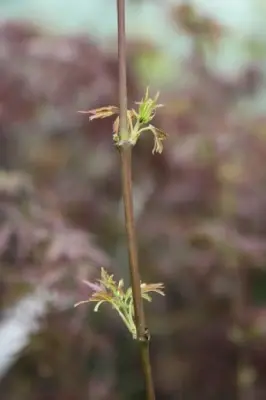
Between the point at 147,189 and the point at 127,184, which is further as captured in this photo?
the point at 147,189

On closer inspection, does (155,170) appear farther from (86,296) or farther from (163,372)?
(163,372)

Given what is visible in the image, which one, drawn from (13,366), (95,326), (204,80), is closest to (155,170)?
(204,80)

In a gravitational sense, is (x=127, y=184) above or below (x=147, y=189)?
above

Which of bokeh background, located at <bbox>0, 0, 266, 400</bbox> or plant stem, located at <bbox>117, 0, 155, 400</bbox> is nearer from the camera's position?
plant stem, located at <bbox>117, 0, 155, 400</bbox>

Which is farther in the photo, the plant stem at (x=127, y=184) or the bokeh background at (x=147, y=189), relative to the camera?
the bokeh background at (x=147, y=189)

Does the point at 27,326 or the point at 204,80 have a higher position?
the point at 204,80

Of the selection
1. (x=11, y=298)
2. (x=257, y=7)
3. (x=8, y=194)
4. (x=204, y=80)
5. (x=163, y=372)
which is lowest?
(x=163, y=372)

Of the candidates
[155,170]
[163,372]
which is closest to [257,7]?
[155,170]
